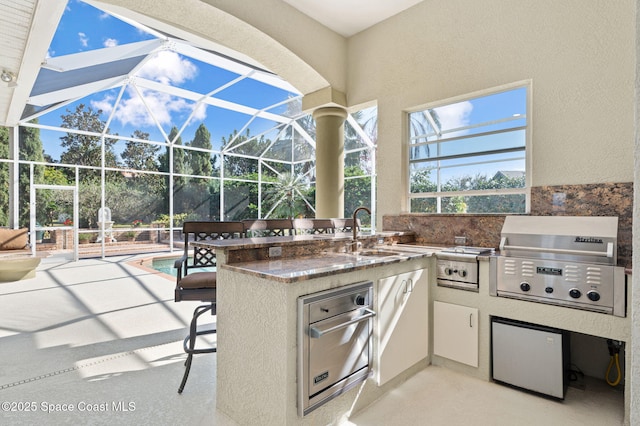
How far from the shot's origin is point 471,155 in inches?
131

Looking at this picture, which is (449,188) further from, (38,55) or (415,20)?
(38,55)

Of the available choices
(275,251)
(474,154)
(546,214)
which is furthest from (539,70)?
(275,251)

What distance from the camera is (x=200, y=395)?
7.11 ft

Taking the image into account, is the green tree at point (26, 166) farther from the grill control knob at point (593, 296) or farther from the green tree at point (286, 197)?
the grill control knob at point (593, 296)

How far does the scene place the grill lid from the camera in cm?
214

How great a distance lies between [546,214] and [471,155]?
0.93 meters

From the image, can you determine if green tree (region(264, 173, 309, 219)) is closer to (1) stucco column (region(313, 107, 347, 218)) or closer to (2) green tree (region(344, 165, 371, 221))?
(2) green tree (region(344, 165, 371, 221))

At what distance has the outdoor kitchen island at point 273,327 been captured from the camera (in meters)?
1.60

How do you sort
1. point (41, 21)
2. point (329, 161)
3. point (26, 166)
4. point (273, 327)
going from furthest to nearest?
point (26, 166) → point (329, 161) → point (41, 21) → point (273, 327)

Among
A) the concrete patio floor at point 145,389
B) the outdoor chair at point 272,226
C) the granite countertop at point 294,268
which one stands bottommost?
the concrete patio floor at point 145,389

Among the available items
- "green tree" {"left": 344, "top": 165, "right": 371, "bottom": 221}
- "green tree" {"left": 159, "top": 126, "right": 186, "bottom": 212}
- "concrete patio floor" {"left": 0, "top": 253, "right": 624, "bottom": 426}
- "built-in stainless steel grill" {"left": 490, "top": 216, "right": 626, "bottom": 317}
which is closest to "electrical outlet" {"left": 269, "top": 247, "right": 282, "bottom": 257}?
"concrete patio floor" {"left": 0, "top": 253, "right": 624, "bottom": 426}

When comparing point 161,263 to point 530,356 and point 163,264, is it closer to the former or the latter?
point 163,264

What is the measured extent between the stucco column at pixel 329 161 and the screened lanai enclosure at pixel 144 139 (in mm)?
2479

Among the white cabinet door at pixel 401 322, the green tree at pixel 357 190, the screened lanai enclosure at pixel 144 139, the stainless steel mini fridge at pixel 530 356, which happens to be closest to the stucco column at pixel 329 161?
the white cabinet door at pixel 401 322
